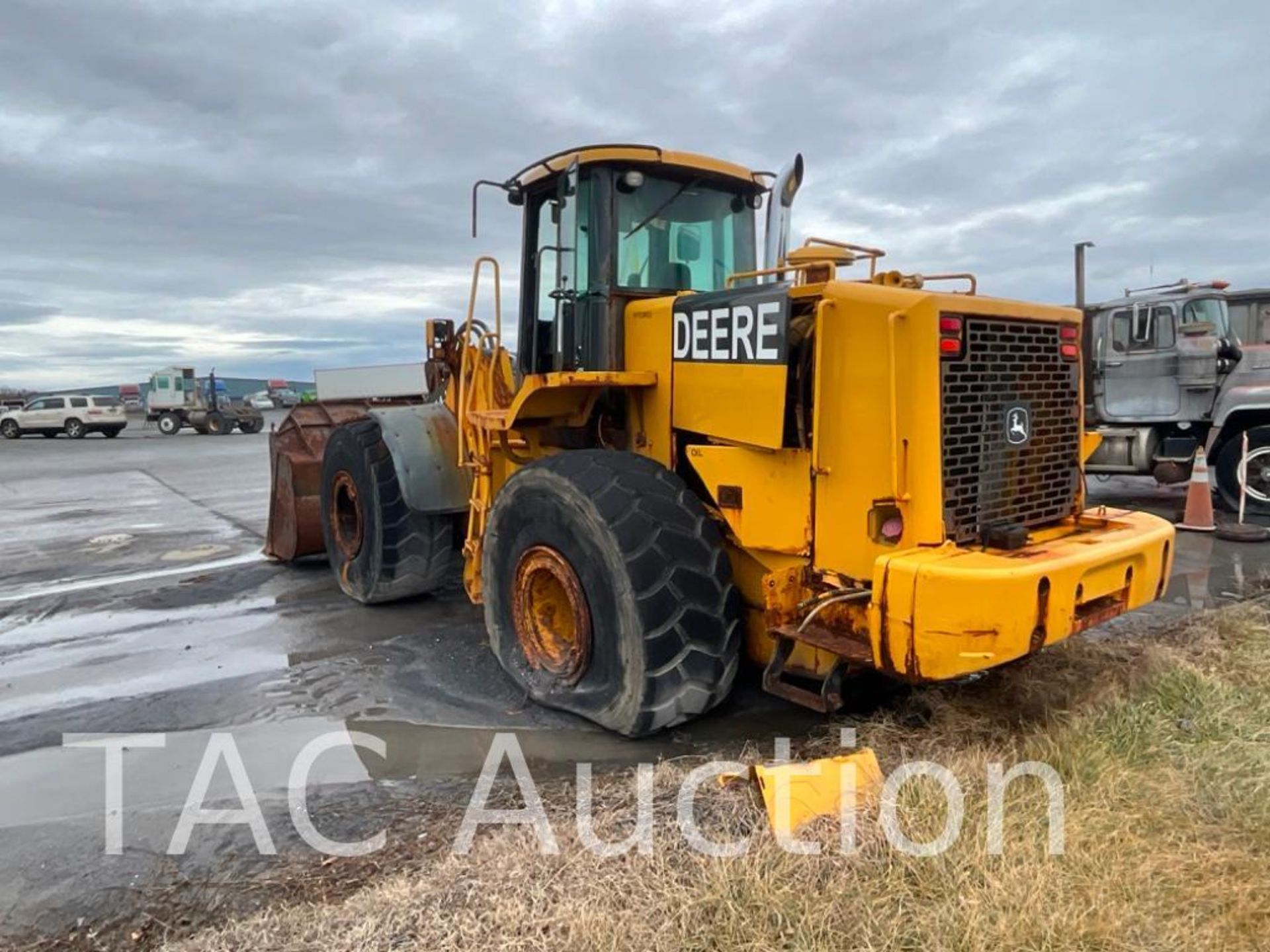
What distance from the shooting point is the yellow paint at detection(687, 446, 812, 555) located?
3.80 metres

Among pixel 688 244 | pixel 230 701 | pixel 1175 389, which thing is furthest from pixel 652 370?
pixel 1175 389

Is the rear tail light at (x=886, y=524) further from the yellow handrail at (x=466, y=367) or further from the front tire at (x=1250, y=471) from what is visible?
the front tire at (x=1250, y=471)

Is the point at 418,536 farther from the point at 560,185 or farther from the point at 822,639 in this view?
the point at 822,639

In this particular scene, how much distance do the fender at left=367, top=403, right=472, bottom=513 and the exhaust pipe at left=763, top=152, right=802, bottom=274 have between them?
8.09 feet

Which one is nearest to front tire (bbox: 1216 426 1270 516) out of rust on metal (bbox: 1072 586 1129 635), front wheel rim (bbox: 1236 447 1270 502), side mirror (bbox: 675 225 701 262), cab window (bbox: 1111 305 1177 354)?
front wheel rim (bbox: 1236 447 1270 502)

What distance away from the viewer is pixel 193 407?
3831 cm

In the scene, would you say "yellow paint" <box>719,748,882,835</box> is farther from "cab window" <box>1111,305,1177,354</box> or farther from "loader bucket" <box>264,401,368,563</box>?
"cab window" <box>1111,305,1177,354</box>

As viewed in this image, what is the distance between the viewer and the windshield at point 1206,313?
1121 centimetres

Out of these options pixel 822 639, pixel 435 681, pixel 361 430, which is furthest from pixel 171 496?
pixel 822 639

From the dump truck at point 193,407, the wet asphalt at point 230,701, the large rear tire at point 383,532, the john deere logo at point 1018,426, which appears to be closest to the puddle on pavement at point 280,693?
the wet asphalt at point 230,701

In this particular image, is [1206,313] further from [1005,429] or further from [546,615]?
[546,615]

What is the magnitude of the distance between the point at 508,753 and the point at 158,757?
1.58m

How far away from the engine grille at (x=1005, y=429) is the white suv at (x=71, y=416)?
1533 inches

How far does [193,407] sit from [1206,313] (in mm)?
36969
